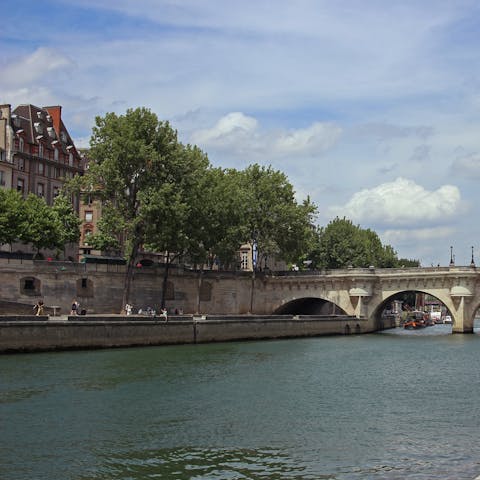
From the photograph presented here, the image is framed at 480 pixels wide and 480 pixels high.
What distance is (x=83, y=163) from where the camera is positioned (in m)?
107

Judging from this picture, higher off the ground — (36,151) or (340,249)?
(36,151)

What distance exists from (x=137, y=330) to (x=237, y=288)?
120 feet

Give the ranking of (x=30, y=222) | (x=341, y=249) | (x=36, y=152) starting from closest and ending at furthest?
(x=30, y=222)
(x=36, y=152)
(x=341, y=249)

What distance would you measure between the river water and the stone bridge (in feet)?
115

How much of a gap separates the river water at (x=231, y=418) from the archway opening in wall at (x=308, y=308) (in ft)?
153

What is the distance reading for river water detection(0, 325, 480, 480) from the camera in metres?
24.0

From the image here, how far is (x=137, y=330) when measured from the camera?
195 feet

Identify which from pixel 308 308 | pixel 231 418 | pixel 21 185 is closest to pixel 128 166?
pixel 21 185

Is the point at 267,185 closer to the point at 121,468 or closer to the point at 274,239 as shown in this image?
the point at 274,239

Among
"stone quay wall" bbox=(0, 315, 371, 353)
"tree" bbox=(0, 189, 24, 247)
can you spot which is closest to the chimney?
"tree" bbox=(0, 189, 24, 247)

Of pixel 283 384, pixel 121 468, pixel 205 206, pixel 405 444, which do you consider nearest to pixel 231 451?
pixel 121 468

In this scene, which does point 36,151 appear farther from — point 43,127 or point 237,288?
point 237,288

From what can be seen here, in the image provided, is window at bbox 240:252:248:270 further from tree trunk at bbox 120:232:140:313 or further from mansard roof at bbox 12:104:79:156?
tree trunk at bbox 120:232:140:313

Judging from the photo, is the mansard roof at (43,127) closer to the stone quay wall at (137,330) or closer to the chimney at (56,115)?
the chimney at (56,115)
